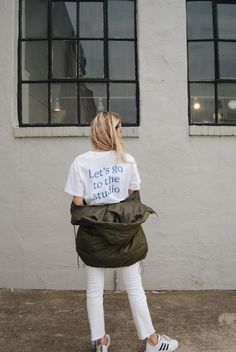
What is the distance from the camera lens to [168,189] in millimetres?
4598

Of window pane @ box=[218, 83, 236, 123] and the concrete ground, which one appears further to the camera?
window pane @ box=[218, 83, 236, 123]

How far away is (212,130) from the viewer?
457cm

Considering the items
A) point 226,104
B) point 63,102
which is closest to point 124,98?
point 63,102

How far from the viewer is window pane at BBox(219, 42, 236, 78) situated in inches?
189

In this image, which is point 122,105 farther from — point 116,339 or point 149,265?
point 116,339

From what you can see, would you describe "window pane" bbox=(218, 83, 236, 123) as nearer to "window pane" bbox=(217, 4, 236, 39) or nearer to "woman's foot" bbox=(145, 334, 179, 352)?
"window pane" bbox=(217, 4, 236, 39)

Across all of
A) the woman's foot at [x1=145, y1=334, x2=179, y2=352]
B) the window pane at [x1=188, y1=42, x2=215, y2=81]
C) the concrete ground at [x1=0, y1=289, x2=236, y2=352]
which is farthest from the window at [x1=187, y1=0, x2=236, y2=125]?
the woman's foot at [x1=145, y1=334, x2=179, y2=352]

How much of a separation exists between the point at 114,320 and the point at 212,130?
225 cm

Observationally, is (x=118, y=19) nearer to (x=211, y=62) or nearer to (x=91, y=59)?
(x=91, y=59)

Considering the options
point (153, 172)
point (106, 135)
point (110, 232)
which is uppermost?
point (106, 135)

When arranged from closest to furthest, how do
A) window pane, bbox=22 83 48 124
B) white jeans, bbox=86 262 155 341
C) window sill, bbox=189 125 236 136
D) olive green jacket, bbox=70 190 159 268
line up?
olive green jacket, bbox=70 190 159 268, white jeans, bbox=86 262 155 341, window sill, bbox=189 125 236 136, window pane, bbox=22 83 48 124

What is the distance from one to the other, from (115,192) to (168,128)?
191cm

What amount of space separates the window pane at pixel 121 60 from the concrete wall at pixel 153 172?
0.67 feet

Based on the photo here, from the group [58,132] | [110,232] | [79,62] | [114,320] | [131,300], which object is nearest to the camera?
[110,232]
